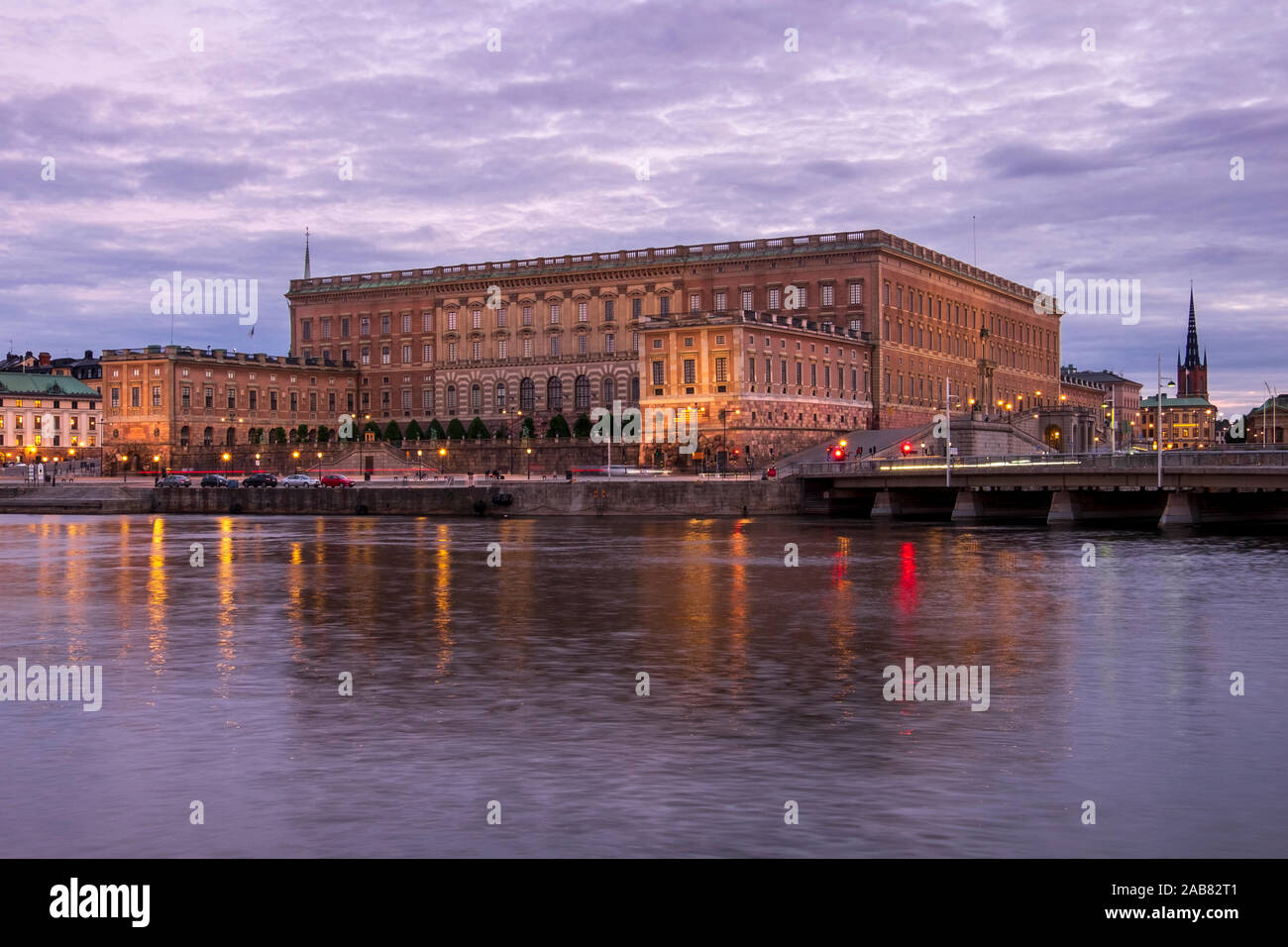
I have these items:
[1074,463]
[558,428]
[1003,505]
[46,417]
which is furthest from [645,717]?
[46,417]

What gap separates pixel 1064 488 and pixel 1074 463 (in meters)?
5.62

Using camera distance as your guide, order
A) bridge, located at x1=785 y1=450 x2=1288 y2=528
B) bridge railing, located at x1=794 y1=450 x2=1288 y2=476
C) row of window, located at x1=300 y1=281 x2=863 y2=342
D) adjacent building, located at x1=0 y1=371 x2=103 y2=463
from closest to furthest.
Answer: bridge railing, located at x1=794 y1=450 x2=1288 y2=476
bridge, located at x1=785 y1=450 x2=1288 y2=528
row of window, located at x1=300 y1=281 x2=863 y2=342
adjacent building, located at x1=0 y1=371 x2=103 y2=463

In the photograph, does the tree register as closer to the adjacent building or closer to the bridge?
the bridge

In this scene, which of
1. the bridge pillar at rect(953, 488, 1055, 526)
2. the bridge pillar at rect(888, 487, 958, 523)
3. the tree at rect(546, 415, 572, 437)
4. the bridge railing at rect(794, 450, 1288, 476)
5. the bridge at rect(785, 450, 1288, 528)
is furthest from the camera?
the tree at rect(546, 415, 572, 437)

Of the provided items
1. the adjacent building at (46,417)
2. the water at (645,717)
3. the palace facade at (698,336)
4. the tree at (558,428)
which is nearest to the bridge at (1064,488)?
the water at (645,717)

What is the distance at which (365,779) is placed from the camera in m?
19.4

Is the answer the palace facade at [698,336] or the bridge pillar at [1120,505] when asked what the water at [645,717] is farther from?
the palace facade at [698,336]

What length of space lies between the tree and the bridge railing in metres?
37.7

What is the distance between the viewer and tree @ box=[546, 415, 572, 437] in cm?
13688

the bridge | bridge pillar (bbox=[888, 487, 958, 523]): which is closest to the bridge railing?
the bridge
